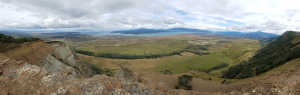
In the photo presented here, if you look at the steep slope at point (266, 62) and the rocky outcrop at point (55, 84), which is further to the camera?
the steep slope at point (266, 62)

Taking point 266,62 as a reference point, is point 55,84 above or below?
above

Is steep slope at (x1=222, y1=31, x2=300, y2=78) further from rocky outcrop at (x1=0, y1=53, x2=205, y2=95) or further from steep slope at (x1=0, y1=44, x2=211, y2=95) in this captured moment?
steep slope at (x1=0, y1=44, x2=211, y2=95)

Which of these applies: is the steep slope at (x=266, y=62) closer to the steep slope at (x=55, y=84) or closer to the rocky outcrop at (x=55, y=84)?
the rocky outcrop at (x=55, y=84)

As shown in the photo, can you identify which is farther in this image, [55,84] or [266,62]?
[266,62]

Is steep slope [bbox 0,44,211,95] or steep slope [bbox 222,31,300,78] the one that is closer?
steep slope [bbox 0,44,211,95]

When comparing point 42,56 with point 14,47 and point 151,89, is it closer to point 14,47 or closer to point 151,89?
point 14,47

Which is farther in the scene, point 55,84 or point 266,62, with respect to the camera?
point 266,62

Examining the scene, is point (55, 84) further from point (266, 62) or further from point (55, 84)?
point (266, 62)

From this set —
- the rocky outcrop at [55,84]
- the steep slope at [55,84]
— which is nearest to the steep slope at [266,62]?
the rocky outcrop at [55,84]

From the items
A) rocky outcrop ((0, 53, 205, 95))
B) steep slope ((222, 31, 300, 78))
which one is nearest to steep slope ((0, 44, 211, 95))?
rocky outcrop ((0, 53, 205, 95))

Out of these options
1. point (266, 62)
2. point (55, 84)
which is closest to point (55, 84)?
point (55, 84)

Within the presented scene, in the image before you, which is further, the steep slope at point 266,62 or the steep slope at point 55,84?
the steep slope at point 266,62
